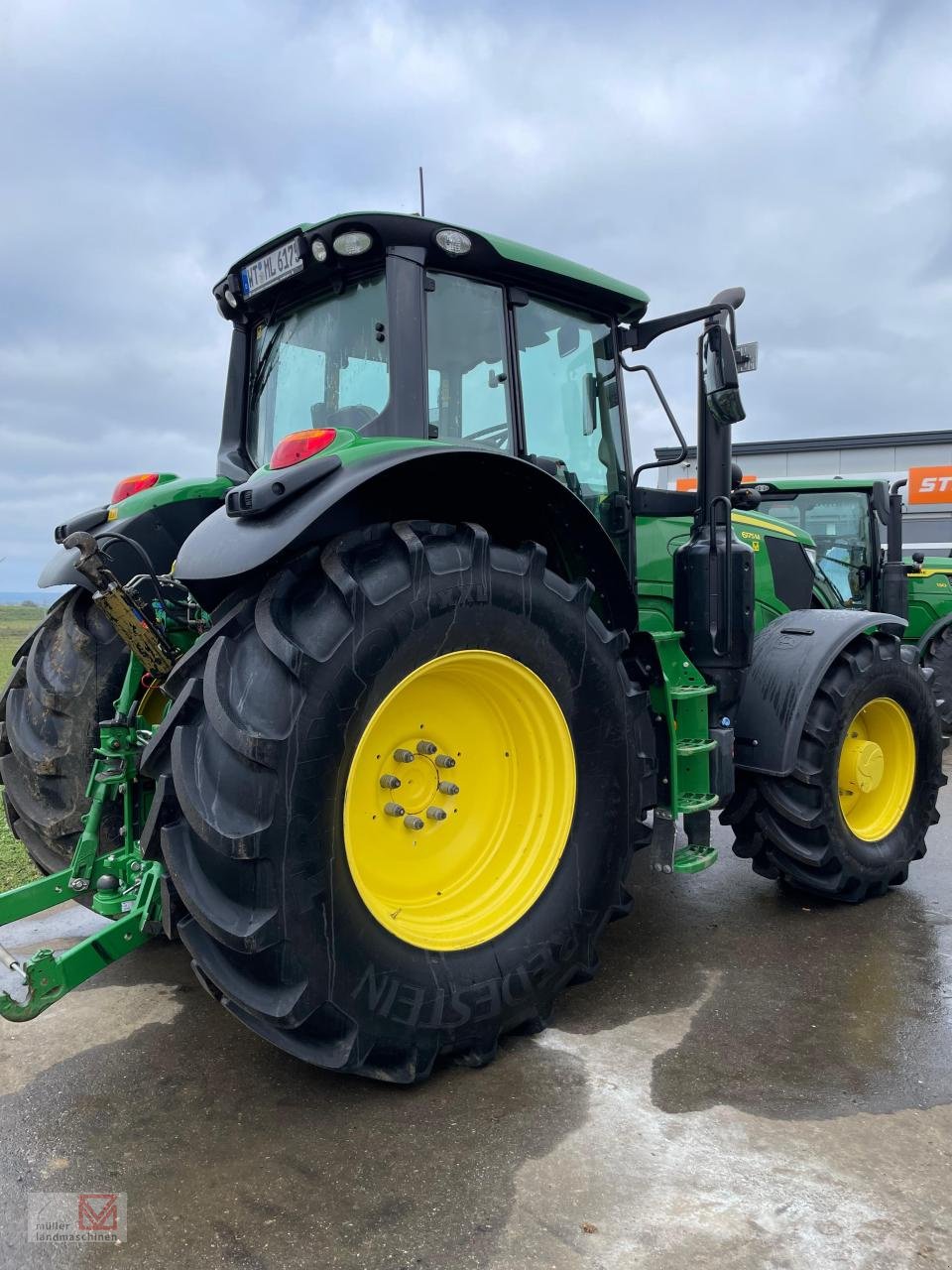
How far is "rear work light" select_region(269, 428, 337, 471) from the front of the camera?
2.49 meters

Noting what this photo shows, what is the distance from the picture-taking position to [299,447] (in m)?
2.50

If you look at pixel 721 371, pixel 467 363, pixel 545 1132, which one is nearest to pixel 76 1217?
pixel 545 1132

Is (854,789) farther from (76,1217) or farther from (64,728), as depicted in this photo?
(76,1217)

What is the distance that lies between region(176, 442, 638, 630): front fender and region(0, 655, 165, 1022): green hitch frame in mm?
637

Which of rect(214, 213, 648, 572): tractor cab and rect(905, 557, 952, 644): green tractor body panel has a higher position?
rect(214, 213, 648, 572): tractor cab

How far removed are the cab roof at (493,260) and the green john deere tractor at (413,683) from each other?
0.5 inches

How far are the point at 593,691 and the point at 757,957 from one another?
1.39 metres

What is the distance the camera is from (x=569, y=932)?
2873 millimetres

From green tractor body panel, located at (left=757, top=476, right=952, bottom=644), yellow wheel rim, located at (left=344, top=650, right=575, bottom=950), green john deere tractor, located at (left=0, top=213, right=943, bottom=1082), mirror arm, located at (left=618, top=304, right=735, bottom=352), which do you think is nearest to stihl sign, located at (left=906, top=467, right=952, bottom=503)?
green tractor body panel, located at (left=757, top=476, right=952, bottom=644)

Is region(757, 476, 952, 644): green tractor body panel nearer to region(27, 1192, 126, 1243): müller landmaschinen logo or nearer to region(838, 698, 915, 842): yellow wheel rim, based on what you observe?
region(838, 698, 915, 842): yellow wheel rim

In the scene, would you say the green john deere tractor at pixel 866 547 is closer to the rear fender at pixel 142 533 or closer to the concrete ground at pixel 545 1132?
the concrete ground at pixel 545 1132

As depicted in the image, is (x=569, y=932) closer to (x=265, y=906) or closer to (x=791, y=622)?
(x=265, y=906)

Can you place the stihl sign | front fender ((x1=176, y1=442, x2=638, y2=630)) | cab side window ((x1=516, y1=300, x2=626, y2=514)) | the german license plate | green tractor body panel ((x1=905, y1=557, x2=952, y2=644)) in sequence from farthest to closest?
the stihl sign < green tractor body panel ((x1=905, y1=557, x2=952, y2=644)) < cab side window ((x1=516, y1=300, x2=626, y2=514)) < the german license plate < front fender ((x1=176, y1=442, x2=638, y2=630))

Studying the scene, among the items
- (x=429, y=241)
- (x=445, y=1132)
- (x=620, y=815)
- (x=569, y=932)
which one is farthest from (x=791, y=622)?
(x=445, y=1132)
